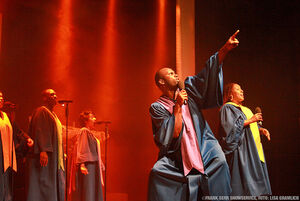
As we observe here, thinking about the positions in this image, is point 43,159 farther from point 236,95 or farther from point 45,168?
point 236,95

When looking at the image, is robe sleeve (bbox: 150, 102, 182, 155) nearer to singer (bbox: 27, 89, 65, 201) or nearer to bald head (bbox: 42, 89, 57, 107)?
singer (bbox: 27, 89, 65, 201)

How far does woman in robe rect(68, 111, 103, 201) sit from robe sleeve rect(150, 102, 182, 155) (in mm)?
2557

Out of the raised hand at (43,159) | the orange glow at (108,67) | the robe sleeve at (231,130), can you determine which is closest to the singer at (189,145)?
the robe sleeve at (231,130)

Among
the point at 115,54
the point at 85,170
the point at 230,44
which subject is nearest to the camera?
the point at 230,44

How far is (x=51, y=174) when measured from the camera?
5199mm

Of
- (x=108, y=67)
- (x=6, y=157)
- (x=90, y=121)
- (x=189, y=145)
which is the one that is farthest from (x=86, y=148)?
(x=189, y=145)

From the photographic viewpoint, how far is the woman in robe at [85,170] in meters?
5.80

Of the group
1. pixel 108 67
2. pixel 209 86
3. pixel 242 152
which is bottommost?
pixel 242 152

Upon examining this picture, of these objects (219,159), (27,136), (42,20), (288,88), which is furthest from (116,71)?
(219,159)

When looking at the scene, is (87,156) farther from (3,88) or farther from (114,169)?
(3,88)

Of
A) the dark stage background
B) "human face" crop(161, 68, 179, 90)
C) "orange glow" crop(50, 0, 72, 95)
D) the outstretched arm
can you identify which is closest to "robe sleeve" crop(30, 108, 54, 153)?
the dark stage background

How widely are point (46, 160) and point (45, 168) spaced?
0.13 m

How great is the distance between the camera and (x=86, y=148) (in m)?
5.88

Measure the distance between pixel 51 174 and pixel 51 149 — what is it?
0.33 m
